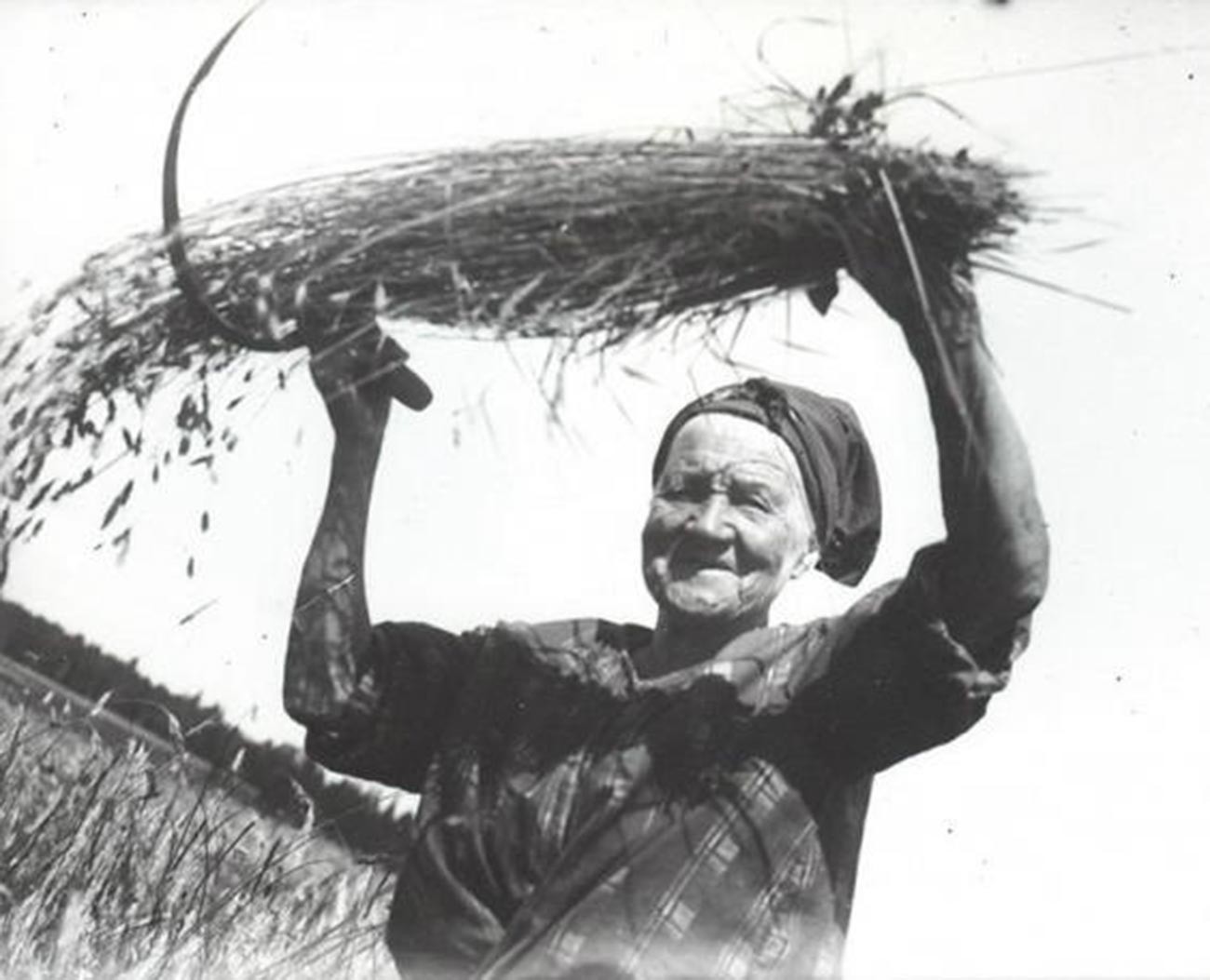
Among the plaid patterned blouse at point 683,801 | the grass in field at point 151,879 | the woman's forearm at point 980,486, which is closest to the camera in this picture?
the woman's forearm at point 980,486

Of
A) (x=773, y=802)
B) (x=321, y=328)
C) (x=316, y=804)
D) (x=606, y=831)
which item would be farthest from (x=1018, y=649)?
(x=316, y=804)

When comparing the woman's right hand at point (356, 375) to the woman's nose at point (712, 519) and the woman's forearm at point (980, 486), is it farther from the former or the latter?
the woman's forearm at point (980, 486)

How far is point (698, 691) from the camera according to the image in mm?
3164

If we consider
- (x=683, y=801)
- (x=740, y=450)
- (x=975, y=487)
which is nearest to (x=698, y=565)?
(x=740, y=450)

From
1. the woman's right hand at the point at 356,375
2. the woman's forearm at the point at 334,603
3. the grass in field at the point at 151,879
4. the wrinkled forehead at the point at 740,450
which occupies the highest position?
the woman's right hand at the point at 356,375

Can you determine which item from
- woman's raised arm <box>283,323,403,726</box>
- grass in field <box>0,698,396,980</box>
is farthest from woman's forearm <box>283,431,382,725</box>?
grass in field <box>0,698,396,980</box>

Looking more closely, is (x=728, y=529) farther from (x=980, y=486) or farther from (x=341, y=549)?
(x=341, y=549)

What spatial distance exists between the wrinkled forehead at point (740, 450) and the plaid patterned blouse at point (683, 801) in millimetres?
252

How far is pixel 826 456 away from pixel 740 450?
14 centimetres

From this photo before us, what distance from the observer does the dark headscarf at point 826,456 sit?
325 cm

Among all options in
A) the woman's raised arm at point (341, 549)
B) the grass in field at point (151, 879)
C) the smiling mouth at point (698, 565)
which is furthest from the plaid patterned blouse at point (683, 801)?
the grass in field at point (151, 879)

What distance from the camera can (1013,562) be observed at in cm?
287

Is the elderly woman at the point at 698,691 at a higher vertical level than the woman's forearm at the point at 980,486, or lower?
lower

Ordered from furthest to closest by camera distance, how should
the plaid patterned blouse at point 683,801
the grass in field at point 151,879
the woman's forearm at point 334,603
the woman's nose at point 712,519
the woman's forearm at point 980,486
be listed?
the grass in field at point 151,879
the woman's forearm at point 334,603
the woman's nose at point 712,519
the plaid patterned blouse at point 683,801
the woman's forearm at point 980,486
